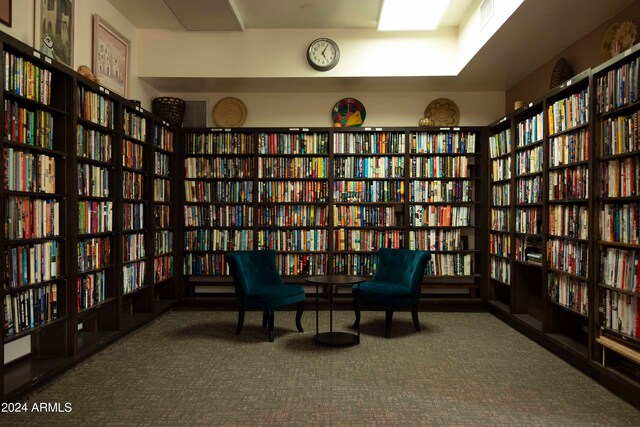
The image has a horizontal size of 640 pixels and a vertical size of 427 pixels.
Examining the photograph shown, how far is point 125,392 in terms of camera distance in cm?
297

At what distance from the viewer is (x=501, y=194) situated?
520 centimetres

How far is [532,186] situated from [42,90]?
13.9ft

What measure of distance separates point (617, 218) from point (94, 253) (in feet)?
13.2

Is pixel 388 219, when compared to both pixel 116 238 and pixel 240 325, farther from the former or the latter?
pixel 116 238

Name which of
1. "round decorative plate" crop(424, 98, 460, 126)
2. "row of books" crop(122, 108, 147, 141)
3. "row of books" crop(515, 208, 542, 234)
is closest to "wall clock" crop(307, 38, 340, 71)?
"round decorative plate" crop(424, 98, 460, 126)

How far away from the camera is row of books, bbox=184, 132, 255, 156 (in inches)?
224

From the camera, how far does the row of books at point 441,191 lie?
564 cm

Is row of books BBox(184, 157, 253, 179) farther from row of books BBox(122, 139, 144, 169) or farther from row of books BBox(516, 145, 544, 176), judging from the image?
row of books BBox(516, 145, 544, 176)

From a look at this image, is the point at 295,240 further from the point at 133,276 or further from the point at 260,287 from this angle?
the point at 133,276

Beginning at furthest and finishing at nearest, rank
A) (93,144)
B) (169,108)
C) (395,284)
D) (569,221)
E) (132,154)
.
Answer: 1. (169,108)
2. (395,284)
3. (132,154)
4. (93,144)
5. (569,221)

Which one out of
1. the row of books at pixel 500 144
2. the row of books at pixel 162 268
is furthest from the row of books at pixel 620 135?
the row of books at pixel 162 268

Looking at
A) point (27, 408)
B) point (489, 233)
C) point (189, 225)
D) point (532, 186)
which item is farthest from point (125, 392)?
point (489, 233)

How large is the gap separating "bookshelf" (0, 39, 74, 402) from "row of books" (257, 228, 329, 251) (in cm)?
265

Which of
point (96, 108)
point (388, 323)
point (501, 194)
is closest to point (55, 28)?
point (96, 108)
